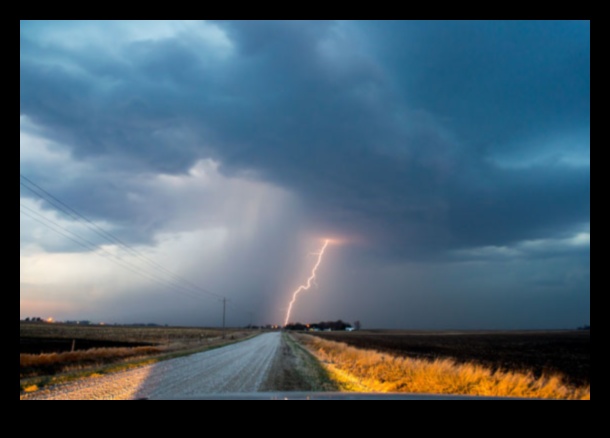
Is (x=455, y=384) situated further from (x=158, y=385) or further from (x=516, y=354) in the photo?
(x=516, y=354)

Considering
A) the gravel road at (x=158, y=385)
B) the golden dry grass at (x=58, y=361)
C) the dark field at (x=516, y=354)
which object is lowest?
the dark field at (x=516, y=354)

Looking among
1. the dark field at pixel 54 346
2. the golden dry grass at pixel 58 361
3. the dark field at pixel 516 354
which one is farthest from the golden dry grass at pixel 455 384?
the dark field at pixel 54 346

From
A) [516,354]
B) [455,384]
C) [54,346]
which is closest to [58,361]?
[455,384]

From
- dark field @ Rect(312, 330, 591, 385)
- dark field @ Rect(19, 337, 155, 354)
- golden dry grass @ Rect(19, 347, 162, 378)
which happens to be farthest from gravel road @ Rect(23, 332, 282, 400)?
dark field @ Rect(19, 337, 155, 354)

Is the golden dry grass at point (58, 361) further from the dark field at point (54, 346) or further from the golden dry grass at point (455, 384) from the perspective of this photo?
the golden dry grass at point (455, 384)

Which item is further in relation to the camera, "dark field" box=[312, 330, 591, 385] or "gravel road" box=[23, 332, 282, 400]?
"dark field" box=[312, 330, 591, 385]

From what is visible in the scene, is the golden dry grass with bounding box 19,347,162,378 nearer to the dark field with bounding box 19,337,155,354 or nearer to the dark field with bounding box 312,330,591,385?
the dark field with bounding box 19,337,155,354

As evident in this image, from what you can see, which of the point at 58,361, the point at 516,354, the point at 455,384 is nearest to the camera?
the point at 455,384
